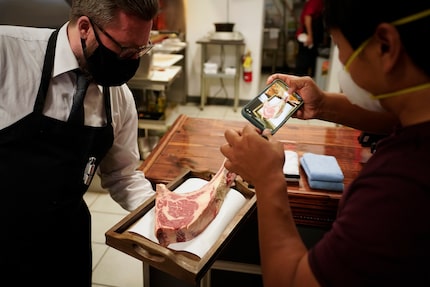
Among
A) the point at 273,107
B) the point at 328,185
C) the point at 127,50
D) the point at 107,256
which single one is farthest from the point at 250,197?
the point at 107,256

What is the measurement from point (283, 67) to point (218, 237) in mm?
6693

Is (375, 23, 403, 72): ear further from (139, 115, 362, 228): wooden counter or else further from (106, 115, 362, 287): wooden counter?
(139, 115, 362, 228): wooden counter

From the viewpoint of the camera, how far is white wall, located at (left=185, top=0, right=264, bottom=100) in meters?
4.78

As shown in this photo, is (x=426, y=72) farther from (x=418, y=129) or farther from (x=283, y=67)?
(x=283, y=67)

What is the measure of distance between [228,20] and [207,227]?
424cm

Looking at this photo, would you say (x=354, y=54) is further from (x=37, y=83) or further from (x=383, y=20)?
(x=37, y=83)

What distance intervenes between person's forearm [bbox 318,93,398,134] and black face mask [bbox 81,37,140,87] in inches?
26.6

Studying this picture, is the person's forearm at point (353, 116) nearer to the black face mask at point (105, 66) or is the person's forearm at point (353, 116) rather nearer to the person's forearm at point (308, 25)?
the black face mask at point (105, 66)

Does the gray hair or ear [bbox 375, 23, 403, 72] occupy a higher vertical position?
the gray hair

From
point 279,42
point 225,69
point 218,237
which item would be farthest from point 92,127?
point 279,42

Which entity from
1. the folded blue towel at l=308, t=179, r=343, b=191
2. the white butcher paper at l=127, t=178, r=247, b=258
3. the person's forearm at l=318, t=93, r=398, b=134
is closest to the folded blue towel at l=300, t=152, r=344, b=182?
the folded blue towel at l=308, t=179, r=343, b=191

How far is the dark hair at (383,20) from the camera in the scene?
57 cm

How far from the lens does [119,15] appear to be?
1075 mm

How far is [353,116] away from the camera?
46.9 inches
